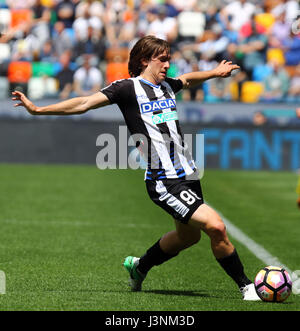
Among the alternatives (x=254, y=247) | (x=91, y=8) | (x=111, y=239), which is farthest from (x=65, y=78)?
(x=254, y=247)

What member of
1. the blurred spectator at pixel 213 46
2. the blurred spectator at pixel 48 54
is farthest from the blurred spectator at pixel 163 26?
the blurred spectator at pixel 48 54

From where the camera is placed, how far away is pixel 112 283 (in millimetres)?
7434

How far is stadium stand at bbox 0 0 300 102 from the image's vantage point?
22.1m

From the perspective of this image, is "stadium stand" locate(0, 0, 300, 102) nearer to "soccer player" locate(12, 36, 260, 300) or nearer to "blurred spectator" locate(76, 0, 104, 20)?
"blurred spectator" locate(76, 0, 104, 20)

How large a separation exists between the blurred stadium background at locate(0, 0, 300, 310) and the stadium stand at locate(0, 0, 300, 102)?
4 cm

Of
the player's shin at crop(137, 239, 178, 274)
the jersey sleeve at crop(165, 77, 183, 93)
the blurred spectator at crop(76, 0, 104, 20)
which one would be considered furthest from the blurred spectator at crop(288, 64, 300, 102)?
the player's shin at crop(137, 239, 178, 274)

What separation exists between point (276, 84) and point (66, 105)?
15.7 m

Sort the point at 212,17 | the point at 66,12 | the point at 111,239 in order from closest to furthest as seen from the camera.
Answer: the point at 111,239
the point at 212,17
the point at 66,12

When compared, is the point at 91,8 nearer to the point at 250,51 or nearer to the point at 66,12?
the point at 66,12

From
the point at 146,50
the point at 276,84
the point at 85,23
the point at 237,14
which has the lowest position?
the point at 146,50

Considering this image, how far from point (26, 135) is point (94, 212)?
819 cm

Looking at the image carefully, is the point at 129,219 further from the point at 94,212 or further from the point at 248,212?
the point at 248,212

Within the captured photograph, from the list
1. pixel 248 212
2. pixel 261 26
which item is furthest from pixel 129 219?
pixel 261 26

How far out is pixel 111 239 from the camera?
10.2 m
